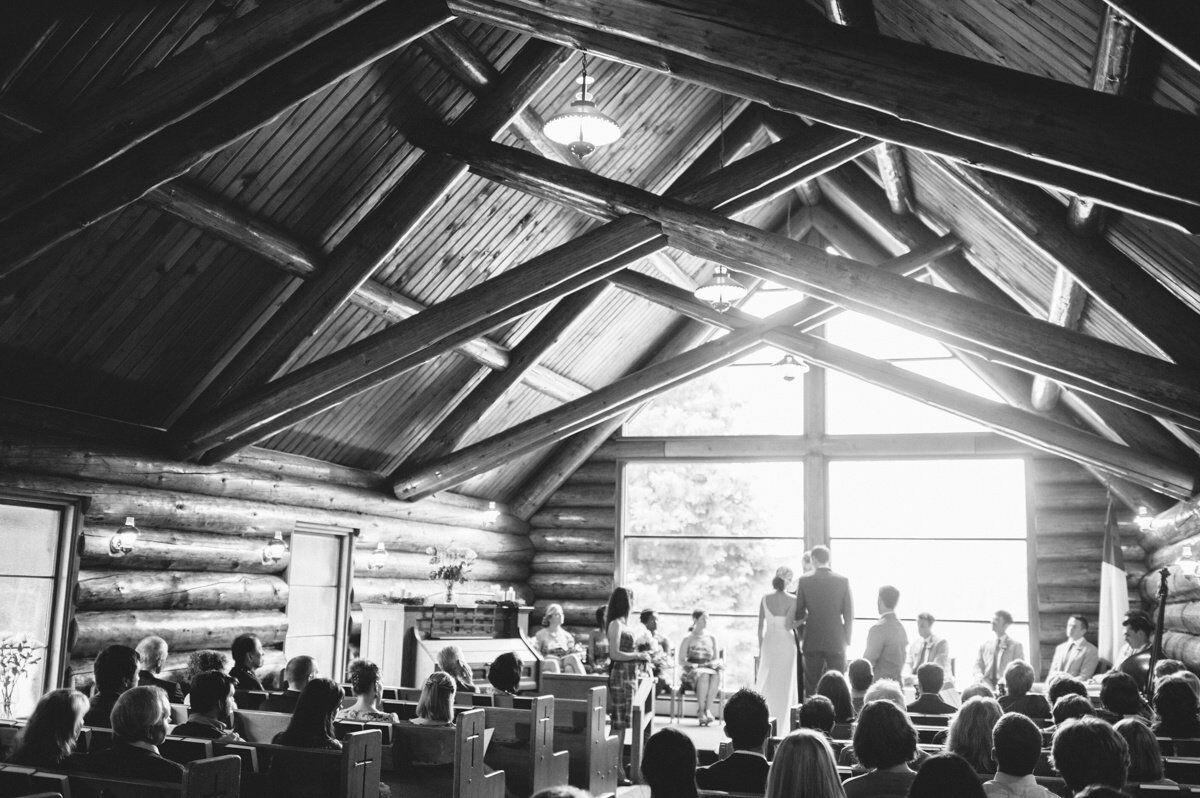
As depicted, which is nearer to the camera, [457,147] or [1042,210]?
[1042,210]

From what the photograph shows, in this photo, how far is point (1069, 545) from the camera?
13820 millimetres

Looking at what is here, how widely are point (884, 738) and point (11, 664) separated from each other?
6361 millimetres

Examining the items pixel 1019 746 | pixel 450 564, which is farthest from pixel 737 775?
pixel 450 564

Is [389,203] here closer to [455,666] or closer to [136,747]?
[455,666]

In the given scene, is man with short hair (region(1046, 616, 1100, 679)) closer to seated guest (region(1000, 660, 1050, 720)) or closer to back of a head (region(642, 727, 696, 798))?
seated guest (region(1000, 660, 1050, 720))

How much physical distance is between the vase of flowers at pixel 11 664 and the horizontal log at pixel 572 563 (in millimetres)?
9075

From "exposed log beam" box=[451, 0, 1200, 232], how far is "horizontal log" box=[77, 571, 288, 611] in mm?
5533

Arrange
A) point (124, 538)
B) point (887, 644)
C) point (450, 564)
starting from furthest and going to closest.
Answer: point (450, 564) < point (887, 644) < point (124, 538)

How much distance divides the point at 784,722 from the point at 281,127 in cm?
689

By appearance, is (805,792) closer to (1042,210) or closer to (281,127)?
(1042,210)

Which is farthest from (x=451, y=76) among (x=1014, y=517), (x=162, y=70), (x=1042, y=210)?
(x=1014, y=517)

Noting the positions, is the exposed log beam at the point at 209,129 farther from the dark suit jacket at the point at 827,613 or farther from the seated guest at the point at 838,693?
the dark suit jacket at the point at 827,613

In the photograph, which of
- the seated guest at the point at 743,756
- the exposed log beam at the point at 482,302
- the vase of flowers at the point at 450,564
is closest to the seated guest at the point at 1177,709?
the seated guest at the point at 743,756

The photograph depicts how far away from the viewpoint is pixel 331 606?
11.6 m
